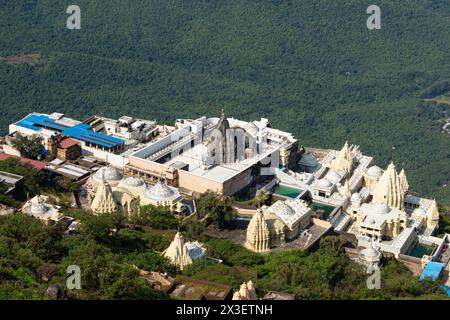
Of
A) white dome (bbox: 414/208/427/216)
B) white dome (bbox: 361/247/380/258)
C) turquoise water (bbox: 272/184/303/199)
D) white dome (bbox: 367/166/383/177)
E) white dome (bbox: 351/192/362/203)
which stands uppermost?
white dome (bbox: 367/166/383/177)

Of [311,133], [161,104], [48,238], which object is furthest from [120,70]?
[48,238]

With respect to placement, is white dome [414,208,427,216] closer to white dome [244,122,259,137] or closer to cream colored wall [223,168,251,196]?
cream colored wall [223,168,251,196]

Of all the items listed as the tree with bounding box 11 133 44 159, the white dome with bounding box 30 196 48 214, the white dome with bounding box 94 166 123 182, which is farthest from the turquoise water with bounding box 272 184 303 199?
the white dome with bounding box 30 196 48 214

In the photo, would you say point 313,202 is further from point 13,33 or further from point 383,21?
point 383,21

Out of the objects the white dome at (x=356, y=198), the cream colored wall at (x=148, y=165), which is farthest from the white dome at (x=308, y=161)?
the cream colored wall at (x=148, y=165)

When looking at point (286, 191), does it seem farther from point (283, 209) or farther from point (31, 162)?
point (31, 162)

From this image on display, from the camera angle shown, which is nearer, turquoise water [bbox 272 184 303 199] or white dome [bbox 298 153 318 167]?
turquoise water [bbox 272 184 303 199]

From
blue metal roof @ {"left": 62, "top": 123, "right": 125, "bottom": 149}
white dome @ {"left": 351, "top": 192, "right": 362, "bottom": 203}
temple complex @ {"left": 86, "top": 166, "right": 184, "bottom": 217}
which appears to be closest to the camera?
temple complex @ {"left": 86, "top": 166, "right": 184, "bottom": 217}
